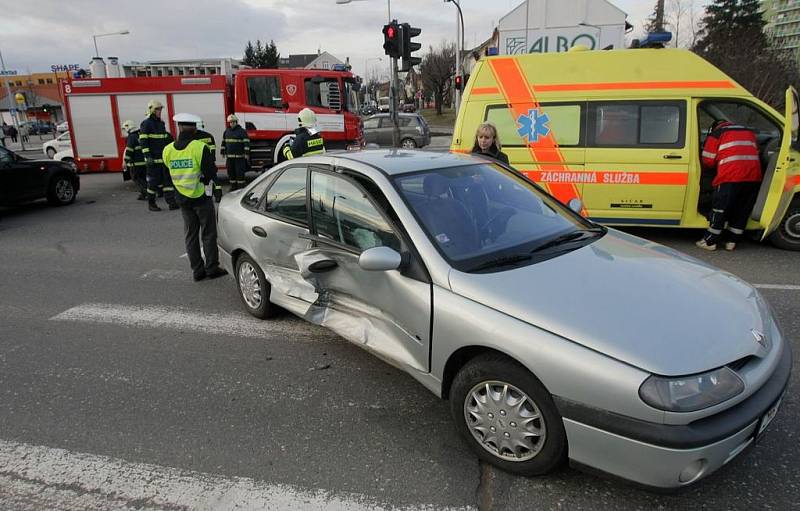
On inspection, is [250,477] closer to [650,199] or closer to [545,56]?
[650,199]

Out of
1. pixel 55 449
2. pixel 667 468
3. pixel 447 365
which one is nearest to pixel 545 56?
pixel 447 365

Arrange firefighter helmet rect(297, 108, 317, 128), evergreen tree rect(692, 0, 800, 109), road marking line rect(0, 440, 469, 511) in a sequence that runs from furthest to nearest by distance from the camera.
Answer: evergreen tree rect(692, 0, 800, 109), firefighter helmet rect(297, 108, 317, 128), road marking line rect(0, 440, 469, 511)

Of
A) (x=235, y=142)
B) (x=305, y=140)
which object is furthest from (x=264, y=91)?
(x=305, y=140)

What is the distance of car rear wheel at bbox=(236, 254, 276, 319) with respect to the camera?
14.3 ft

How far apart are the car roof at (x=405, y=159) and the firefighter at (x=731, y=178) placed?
12.6 ft

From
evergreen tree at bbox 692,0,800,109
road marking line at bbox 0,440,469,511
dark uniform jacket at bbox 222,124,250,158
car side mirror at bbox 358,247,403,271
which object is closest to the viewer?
road marking line at bbox 0,440,469,511

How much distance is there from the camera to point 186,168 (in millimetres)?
5438

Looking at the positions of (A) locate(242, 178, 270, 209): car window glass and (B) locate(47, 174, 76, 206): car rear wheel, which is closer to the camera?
(A) locate(242, 178, 270, 209): car window glass

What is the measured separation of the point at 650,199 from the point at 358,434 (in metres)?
5.15

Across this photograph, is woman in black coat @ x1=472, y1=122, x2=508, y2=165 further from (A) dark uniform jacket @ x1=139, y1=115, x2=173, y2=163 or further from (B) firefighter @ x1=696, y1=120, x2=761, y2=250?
(A) dark uniform jacket @ x1=139, y1=115, x2=173, y2=163

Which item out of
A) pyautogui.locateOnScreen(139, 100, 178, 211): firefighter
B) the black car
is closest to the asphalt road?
pyautogui.locateOnScreen(139, 100, 178, 211): firefighter

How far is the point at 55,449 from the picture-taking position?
9.36 feet

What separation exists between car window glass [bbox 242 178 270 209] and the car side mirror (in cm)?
196

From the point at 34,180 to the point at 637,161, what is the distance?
10759 millimetres
